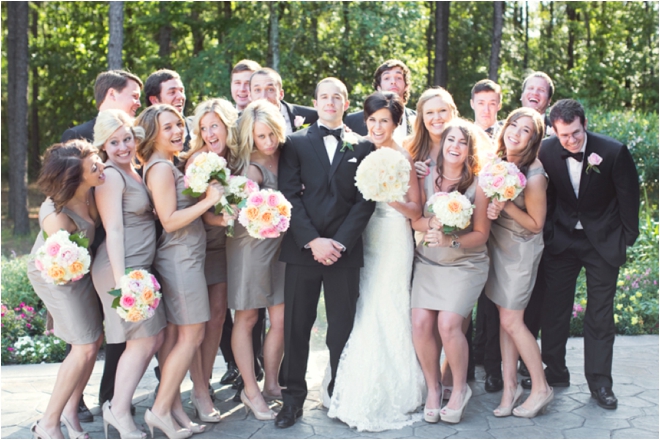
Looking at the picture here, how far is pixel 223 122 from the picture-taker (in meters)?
4.95

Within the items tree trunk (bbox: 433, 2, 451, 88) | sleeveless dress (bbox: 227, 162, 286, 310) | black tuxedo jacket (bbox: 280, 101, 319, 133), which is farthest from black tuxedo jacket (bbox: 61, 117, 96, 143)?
tree trunk (bbox: 433, 2, 451, 88)

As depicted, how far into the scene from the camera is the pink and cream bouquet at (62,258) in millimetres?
4160

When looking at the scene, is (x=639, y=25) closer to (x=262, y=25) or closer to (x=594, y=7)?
(x=594, y=7)

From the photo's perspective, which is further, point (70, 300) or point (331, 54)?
point (331, 54)

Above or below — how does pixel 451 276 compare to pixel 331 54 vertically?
below

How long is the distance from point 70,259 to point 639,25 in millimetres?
25276

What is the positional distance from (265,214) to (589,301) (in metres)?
2.81

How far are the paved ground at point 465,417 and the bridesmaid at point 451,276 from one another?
334mm

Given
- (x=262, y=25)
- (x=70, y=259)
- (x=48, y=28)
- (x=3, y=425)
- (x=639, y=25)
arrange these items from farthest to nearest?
(x=48, y=28) → (x=639, y=25) → (x=262, y=25) → (x=3, y=425) → (x=70, y=259)

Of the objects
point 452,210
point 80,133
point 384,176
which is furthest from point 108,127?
point 452,210

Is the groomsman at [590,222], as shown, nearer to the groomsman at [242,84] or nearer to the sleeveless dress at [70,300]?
the groomsman at [242,84]

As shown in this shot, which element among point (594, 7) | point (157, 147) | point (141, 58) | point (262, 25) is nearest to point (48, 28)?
point (141, 58)

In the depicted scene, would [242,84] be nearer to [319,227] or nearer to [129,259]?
[319,227]

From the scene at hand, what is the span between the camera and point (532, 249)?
512 cm
